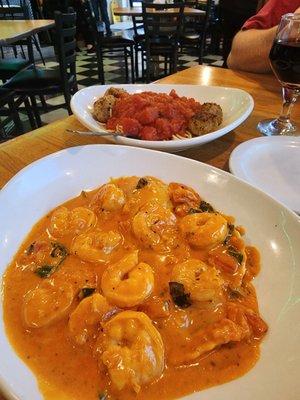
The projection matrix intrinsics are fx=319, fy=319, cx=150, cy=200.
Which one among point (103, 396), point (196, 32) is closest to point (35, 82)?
point (103, 396)

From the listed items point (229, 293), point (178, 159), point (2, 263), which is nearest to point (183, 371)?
point (229, 293)

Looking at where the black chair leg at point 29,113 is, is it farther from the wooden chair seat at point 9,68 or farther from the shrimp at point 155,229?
the shrimp at point 155,229

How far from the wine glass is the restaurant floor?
2.99 meters

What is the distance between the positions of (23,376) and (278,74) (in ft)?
4.07

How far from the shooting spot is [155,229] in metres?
0.73

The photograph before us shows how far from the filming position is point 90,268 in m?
0.69

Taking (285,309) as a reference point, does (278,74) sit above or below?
above

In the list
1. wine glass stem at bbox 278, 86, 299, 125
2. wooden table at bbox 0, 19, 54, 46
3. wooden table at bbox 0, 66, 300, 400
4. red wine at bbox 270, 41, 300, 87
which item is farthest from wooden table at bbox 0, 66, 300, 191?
wooden table at bbox 0, 19, 54, 46

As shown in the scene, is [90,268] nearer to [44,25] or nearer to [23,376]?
[23,376]

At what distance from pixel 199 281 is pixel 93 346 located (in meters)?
0.22

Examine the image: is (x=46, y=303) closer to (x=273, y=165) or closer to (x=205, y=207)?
(x=205, y=207)

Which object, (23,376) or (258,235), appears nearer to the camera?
(23,376)

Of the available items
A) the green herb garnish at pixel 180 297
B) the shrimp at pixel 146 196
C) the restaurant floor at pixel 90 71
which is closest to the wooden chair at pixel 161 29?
the restaurant floor at pixel 90 71

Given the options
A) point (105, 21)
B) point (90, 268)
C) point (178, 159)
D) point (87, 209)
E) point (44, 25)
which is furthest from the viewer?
point (105, 21)
